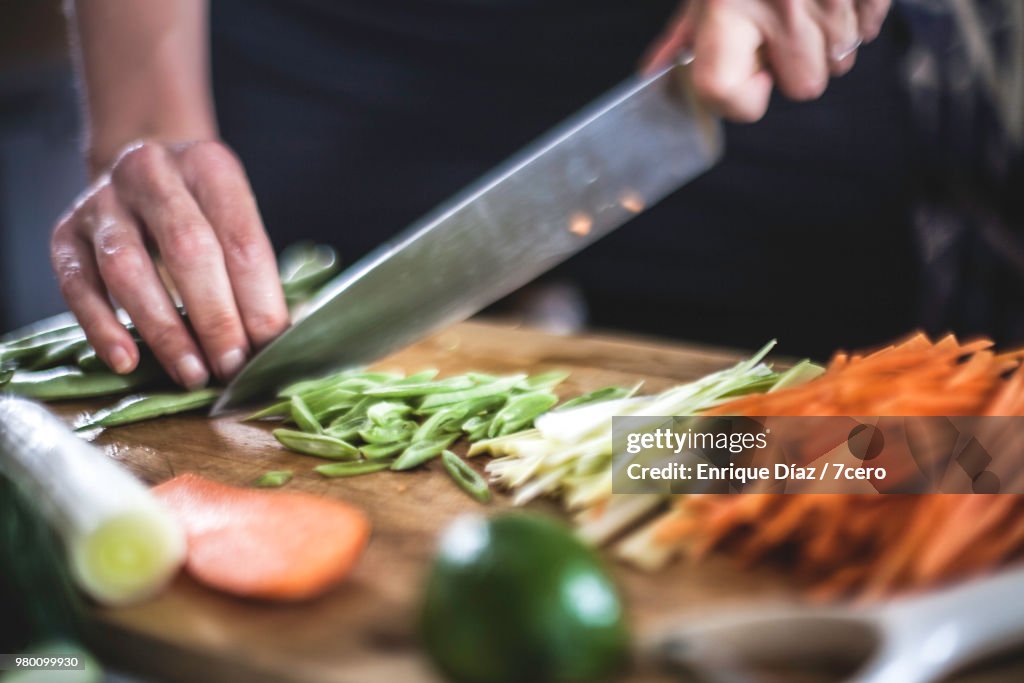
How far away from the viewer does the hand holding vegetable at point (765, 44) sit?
6.56ft

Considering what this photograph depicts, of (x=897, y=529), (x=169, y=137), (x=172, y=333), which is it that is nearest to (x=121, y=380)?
(x=172, y=333)

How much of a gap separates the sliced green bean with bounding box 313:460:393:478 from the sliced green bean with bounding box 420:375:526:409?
0.25 m

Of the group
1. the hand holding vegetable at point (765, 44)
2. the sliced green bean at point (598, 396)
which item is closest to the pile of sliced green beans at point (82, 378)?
the sliced green bean at point (598, 396)

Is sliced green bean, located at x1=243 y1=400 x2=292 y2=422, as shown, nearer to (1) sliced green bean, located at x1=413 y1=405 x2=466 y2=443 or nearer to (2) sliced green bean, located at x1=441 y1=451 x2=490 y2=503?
(1) sliced green bean, located at x1=413 y1=405 x2=466 y2=443

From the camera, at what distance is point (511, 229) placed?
217cm

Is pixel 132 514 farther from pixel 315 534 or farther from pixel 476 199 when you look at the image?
pixel 476 199

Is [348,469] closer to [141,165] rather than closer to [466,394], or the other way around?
[466,394]

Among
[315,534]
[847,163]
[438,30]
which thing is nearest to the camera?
[315,534]

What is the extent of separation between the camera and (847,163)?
139 inches

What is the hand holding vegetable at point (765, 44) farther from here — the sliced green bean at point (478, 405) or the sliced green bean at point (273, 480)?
the sliced green bean at point (273, 480)

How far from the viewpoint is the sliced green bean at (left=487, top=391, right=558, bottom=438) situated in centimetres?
196

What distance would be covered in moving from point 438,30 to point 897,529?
123 inches

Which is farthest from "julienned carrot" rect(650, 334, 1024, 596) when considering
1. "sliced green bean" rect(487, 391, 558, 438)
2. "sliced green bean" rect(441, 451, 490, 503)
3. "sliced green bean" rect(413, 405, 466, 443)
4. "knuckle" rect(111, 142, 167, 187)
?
"knuckle" rect(111, 142, 167, 187)

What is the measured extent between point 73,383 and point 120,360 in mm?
199
